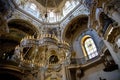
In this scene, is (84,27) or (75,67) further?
(84,27)

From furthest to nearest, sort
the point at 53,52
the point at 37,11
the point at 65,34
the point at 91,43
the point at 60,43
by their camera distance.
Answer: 1. the point at 37,11
2. the point at 65,34
3. the point at 91,43
4. the point at 53,52
5. the point at 60,43

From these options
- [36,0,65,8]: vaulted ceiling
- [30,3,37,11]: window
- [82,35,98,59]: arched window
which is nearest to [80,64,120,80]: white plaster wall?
[82,35,98,59]: arched window

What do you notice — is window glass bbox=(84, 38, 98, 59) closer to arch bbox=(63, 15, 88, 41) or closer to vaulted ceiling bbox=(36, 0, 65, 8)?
arch bbox=(63, 15, 88, 41)

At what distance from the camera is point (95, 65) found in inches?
528

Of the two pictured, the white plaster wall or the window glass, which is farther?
the window glass

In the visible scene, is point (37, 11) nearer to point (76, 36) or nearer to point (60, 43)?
point (76, 36)

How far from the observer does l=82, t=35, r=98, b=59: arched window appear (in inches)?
575

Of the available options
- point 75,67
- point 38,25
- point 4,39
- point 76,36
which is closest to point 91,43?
point 76,36

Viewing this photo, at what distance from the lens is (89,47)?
1535 centimetres

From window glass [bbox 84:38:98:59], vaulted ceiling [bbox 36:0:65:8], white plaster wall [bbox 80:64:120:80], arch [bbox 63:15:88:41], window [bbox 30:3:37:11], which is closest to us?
white plaster wall [bbox 80:64:120:80]

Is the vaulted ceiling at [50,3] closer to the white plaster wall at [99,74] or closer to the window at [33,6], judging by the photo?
the window at [33,6]

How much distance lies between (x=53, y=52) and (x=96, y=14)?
4159 millimetres

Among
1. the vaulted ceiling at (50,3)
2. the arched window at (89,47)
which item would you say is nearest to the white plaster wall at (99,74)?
the arched window at (89,47)

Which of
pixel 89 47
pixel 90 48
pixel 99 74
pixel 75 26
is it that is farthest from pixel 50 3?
pixel 99 74
